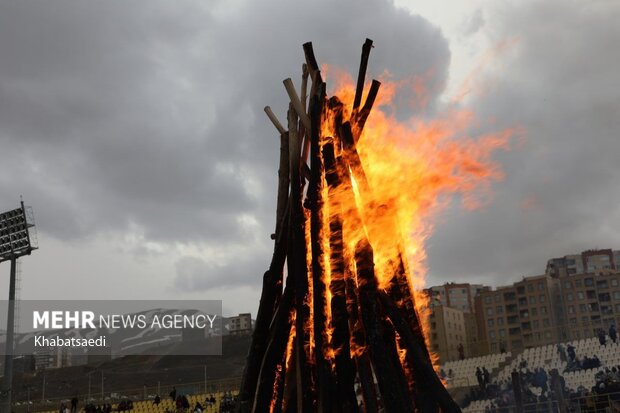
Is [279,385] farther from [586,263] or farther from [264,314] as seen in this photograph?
[586,263]

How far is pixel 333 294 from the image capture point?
838 cm

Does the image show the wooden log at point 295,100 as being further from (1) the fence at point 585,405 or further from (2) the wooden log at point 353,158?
(1) the fence at point 585,405

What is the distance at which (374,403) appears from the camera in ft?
26.4

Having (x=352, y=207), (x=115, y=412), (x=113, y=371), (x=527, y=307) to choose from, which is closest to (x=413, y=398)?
(x=352, y=207)

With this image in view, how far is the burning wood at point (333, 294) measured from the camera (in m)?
8.13

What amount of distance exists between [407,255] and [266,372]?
103 inches

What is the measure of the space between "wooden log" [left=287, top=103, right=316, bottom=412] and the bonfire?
0.05ft

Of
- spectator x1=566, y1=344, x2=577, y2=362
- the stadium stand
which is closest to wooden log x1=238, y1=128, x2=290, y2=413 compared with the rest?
the stadium stand

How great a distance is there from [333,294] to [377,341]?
791mm

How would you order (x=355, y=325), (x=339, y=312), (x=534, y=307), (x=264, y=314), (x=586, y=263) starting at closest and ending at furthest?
(x=339, y=312)
(x=355, y=325)
(x=264, y=314)
(x=534, y=307)
(x=586, y=263)

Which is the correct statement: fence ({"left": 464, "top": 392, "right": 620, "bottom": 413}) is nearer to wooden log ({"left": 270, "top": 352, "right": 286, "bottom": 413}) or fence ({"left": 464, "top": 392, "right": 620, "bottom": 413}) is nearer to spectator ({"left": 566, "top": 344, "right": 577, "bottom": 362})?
spectator ({"left": 566, "top": 344, "right": 577, "bottom": 362})

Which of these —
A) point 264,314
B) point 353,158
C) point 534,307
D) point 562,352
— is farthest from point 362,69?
point 534,307

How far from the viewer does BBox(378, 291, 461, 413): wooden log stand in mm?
8094

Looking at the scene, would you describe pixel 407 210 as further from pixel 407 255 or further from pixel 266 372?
pixel 266 372
